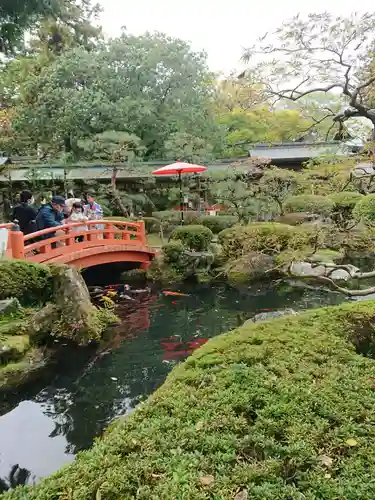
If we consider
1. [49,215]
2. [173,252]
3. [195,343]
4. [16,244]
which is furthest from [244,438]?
[173,252]

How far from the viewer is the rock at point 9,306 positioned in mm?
7516

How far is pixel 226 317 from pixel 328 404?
7.26 metres

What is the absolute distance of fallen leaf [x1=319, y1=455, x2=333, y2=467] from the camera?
2.69 meters

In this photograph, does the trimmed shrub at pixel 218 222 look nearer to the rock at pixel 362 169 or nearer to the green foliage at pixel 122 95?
the green foliage at pixel 122 95

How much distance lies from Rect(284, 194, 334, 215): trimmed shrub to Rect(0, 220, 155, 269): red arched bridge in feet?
18.0

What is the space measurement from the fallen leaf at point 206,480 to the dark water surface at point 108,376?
3106 millimetres

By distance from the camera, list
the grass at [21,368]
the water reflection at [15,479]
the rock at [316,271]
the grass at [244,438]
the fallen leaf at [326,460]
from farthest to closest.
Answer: the rock at [316,271] < the grass at [21,368] < the water reflection at [15,479] < the fallen leaf at [326,460] < the grass at [244,438]

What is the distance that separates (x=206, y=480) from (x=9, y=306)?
5994 millimetres

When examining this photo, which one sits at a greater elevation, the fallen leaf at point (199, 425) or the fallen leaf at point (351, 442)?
the fallen leaf at point (199, 425)

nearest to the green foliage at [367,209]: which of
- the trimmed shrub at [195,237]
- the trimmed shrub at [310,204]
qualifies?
the trimmed shrub at [310,204]

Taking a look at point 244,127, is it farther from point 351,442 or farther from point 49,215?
point 351,442

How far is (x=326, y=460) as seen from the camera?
2723 mm

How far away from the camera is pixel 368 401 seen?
3.38m

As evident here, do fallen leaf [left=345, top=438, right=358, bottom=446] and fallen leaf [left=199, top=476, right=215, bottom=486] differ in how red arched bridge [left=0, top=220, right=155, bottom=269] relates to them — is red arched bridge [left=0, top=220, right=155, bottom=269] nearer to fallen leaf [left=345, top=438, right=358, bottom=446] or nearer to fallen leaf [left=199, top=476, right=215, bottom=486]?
fallen leaf [left=199, top=476, right=215, bottom=486]
